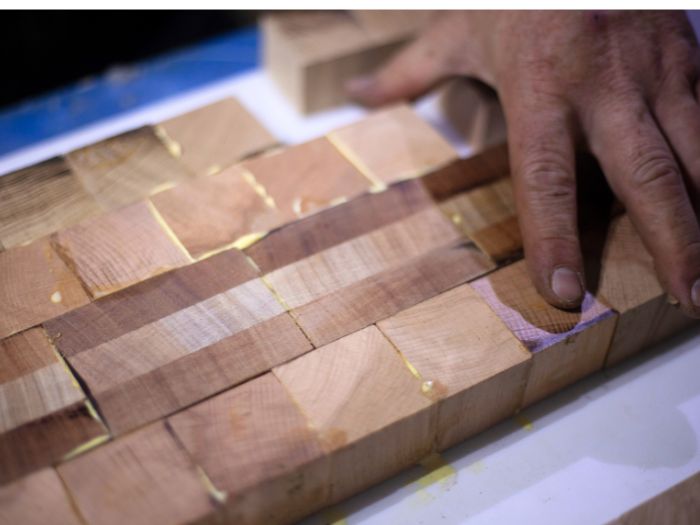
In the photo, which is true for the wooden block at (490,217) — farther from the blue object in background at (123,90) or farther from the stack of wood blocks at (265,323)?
the blue object in background at (123,90)

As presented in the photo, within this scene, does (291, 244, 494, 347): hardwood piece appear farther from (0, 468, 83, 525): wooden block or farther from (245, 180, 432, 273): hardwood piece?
(0, 468, 83, 525): wooden block

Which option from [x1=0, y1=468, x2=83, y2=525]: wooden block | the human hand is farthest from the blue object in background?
[x1=0, y1=468, x2=83, y2=525]: wooden block

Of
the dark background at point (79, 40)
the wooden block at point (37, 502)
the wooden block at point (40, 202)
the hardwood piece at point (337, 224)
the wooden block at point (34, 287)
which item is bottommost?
the wooden block at point (37, 502)

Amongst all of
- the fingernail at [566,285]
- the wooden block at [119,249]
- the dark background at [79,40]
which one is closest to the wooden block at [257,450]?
the wooden block at [119,249]

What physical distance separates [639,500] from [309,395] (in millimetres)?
451

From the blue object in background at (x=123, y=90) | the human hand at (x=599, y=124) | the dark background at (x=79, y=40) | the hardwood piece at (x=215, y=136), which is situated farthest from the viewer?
the dark background at (x=79, y=40)

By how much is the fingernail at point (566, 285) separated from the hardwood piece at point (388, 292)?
0.10m

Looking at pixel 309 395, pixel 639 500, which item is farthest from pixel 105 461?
pixel 639 500

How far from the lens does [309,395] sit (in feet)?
3.15

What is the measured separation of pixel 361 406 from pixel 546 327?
0.28 metres

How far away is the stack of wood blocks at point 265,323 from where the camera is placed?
906 millimetres

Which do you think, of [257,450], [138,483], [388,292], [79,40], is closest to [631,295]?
[388,292]

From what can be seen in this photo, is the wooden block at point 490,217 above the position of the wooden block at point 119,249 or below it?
below

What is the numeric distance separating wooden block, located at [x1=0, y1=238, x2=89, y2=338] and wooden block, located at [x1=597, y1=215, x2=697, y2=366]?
720 mm
